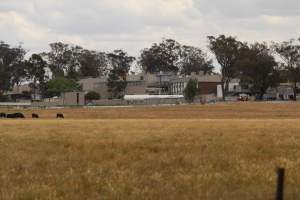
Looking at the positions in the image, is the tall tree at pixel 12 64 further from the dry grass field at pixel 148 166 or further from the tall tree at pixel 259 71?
the dry grass field at pixel 148 166

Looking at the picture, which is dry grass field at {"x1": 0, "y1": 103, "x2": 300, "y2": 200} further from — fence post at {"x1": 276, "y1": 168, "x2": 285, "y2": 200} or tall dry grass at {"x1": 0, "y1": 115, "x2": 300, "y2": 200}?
fence post at {"x1": 276, "y1": 168, "x2": 285, "y2": 200}

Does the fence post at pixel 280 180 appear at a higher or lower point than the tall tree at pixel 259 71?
lower

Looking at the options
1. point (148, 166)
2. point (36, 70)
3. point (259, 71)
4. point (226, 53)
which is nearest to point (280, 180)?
point (148, 166)

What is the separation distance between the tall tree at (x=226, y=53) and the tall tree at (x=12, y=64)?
53778mm

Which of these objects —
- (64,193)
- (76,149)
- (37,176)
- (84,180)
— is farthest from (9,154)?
(64,193)

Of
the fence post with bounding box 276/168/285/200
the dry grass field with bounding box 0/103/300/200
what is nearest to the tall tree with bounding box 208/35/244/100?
the dry grass field with bounding box 0/103/300/200

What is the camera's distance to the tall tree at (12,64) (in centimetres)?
18429

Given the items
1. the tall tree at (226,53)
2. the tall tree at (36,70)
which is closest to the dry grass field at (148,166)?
the tall tree at (226,53)

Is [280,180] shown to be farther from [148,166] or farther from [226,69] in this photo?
[226,69]

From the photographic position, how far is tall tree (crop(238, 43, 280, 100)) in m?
161

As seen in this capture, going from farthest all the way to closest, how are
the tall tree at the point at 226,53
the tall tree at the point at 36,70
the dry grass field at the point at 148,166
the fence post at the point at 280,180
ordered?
the tall tree at the point at 36,70
the tall tree at the point at 226,53
the dry grass field at the point at 148,166
the fence post at the point at 280,180

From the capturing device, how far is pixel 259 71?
161 meters

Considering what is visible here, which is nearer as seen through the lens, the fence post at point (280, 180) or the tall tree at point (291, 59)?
the fence post at point (280, 180)

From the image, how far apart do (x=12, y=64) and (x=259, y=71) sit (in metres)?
72.6
